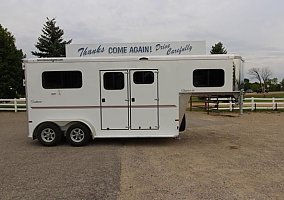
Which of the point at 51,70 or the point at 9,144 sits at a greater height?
the point at 51,70

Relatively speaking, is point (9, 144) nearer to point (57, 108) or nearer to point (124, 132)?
point (57, 108)

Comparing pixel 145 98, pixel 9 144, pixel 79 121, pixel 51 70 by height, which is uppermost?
pixel 51 70

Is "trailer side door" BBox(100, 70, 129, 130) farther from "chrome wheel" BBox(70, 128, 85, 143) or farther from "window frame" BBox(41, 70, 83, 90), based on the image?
"chrome wheel" BBox(70, 128, 85, 143)

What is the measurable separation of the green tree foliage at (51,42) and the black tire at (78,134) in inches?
1341

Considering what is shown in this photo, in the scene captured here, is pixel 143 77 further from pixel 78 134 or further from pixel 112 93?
pixel 78 134

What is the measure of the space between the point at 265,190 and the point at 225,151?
12.3 ft

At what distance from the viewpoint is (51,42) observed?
147ft

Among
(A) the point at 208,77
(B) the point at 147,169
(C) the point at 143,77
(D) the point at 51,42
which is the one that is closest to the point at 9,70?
(D) the point at 51,42

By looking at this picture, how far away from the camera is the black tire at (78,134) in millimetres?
10883

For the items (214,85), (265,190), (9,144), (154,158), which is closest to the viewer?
(265,190)

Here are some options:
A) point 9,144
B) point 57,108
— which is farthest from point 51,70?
point 9,144

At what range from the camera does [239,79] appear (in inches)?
427

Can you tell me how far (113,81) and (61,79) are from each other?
1.55 metres

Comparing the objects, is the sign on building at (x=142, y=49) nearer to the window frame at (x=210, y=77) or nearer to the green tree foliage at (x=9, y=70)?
the window frame at (x=210, y=77)
